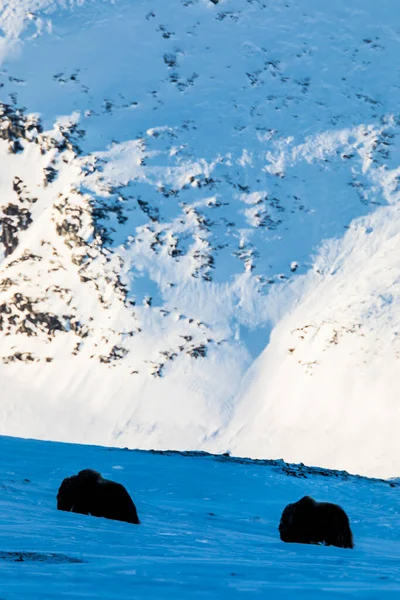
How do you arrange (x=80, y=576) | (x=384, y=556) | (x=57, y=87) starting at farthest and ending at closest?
(x=57, y=87) → (x=384, y=556) → (x=80, y=576)

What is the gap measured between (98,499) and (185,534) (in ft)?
4.02

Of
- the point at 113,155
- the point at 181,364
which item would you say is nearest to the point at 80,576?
the point at 181,364

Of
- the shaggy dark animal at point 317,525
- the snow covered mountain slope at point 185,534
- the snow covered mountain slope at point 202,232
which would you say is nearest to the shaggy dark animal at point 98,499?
→ the snow covered mountain slope at point 185,534

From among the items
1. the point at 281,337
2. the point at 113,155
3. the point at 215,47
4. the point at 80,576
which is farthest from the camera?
the point at 215,47

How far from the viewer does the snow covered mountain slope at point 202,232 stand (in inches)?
1542

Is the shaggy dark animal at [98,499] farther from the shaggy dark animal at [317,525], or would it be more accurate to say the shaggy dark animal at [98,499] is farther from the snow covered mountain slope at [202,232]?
the snow covered mountain slope at [202,232]

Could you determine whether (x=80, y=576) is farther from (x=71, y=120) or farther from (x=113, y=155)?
(x=71, y=120)

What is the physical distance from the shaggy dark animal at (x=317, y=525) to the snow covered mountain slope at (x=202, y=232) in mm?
20920

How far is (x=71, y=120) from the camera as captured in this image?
2133 inches

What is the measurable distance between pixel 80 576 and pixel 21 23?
6129 cm

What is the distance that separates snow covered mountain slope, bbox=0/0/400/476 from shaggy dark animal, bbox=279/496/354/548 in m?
20.9

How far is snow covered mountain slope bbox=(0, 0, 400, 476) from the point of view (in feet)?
128

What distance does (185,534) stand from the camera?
35.2ft

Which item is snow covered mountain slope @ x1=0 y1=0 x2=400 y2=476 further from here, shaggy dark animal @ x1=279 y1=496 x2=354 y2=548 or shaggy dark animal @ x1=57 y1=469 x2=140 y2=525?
shaggy dark animal @ x1=57 y1=469 x2=140 y2=525
